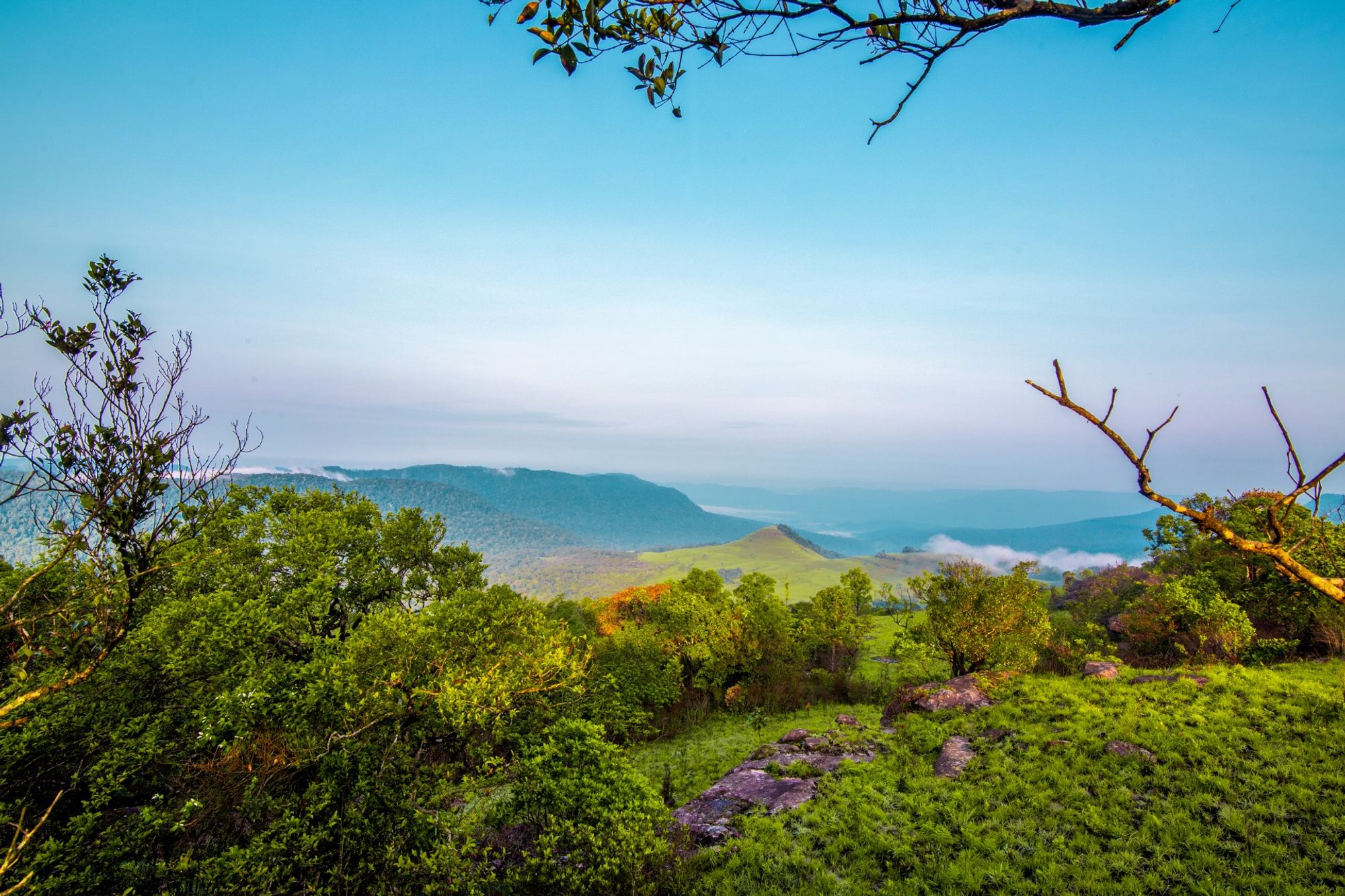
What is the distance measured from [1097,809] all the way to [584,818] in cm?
1287

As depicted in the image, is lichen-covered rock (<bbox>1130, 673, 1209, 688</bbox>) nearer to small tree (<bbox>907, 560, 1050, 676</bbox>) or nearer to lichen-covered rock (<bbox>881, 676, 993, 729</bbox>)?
small tree (<bbox>907, 560, 1050, 676</bbox>)

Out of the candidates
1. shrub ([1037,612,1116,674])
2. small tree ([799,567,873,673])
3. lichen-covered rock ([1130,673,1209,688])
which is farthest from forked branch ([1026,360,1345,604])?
small tree ([799,567,873,673])

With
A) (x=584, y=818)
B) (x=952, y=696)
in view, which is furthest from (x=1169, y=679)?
(x=584, y=818)

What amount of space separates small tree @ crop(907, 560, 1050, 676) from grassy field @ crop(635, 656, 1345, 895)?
639 centimetres

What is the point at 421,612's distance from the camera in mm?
16109

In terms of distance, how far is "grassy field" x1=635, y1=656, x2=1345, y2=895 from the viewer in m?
11.2

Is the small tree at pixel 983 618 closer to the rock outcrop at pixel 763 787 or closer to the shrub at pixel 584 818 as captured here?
the rock outcrop at pixel 763 787

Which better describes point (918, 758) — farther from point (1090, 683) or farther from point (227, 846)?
point (227, 846)

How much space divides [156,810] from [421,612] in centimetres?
650

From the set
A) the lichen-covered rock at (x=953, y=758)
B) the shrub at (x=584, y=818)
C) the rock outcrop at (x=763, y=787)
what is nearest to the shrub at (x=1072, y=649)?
the lichen-covered rock at (x=953, y=758)

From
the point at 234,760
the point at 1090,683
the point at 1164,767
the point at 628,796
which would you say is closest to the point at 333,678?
the point at 234,760

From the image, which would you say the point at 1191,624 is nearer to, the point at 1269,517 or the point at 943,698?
the point at 943,698

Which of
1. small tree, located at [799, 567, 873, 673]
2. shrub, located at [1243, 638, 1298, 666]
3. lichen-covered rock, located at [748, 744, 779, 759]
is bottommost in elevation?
small tree, located at [799, 567, 873, 673]

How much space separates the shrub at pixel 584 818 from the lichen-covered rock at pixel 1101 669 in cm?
2076
